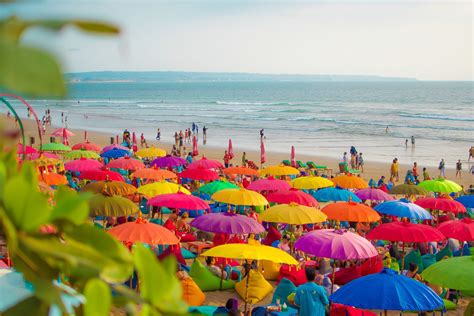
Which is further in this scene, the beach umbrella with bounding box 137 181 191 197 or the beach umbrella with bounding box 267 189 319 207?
the beach umbrella with bounding box 137 181 191 197

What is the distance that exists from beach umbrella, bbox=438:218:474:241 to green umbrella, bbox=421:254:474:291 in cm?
371

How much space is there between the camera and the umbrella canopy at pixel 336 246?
8812 millimetres

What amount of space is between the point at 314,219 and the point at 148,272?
35.7 ft

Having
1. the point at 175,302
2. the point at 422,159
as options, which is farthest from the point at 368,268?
the point at 422,159

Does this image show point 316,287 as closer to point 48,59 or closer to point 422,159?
point 48,59

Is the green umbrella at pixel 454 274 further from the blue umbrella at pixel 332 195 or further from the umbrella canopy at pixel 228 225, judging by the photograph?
the blue umbrella at pixel 332 195

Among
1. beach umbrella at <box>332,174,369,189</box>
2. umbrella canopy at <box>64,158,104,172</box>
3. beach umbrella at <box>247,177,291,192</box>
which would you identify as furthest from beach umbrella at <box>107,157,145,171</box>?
beach umbrella at <box>332,174,369,189</box>

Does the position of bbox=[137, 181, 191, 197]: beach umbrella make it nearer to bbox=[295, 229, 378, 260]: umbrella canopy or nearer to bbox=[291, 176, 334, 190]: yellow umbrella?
bbox=[291, 176, 334, 190]: yellow umbrella

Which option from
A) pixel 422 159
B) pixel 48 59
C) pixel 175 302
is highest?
pixel 48 59

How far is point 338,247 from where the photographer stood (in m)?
8.88

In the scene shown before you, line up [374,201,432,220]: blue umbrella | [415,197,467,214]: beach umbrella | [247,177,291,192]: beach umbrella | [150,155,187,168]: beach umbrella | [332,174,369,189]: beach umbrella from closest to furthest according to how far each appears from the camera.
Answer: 1. [374,201,432,220]: blue umbrella
2. [415,197,467,214]: beach umbrella
3. [247,177,291,192]: beach umbrella
4. [332,174,369,189]: beach umbrella
5. [150,155,187,168]: beach umbrella

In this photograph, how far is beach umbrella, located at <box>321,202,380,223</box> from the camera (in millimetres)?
12031

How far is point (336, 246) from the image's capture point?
8891 mm

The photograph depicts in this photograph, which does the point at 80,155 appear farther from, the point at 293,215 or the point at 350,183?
the point at 293,215
